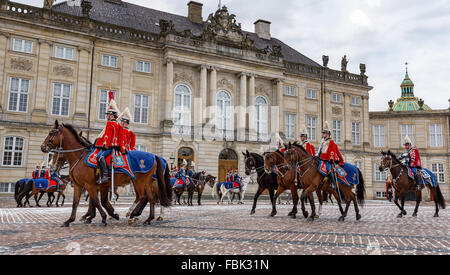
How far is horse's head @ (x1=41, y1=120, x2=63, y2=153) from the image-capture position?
8.84 metres

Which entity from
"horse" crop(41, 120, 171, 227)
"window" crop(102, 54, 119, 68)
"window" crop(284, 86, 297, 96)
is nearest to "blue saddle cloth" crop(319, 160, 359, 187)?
"horse" crop(41, 120, 171, 227)

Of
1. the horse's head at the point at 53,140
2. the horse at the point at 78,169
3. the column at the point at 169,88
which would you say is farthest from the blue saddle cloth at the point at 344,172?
the column at the point at 169,88

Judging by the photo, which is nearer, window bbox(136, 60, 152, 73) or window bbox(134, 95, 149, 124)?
window bbox(134, 95, 149, 124)

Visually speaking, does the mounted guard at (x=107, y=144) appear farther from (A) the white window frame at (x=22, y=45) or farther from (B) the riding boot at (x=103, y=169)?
(A) the white window frame at (x=22, y=45)

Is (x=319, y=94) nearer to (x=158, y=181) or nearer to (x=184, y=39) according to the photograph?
(x=184, y=39)

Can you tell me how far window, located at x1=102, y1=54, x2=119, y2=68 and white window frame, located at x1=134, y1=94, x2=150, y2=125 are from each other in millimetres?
3010

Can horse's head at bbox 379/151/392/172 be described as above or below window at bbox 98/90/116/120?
below

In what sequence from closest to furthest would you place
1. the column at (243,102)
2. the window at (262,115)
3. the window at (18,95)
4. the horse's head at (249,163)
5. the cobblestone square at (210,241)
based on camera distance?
1. the cobblestone square at (210,241)
2. the horse's head at (249,163)
3. the window at (18,95)
4. the column at (243,102)
5. the window at (262,115)

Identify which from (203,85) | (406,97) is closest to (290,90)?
(203,85)

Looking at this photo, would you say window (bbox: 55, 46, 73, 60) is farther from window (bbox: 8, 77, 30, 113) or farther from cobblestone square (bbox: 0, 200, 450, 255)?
cobblestone square (bbox: 0, 200, 450, 255)

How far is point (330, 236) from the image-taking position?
24.0ft

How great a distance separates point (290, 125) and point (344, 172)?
84.3ft

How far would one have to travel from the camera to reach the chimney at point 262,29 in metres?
43.3

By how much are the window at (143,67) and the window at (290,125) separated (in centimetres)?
1448
